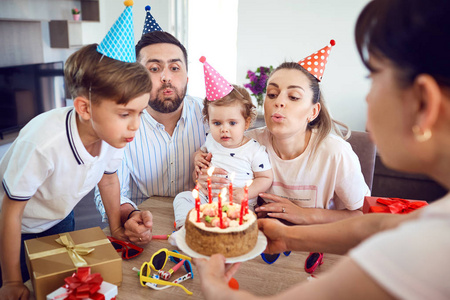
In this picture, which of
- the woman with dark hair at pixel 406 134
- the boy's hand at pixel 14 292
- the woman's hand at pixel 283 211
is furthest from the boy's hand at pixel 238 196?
the woman with dark hair at pixel 406 134

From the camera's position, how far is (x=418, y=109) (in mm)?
678

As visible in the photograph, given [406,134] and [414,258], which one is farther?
[406,134]

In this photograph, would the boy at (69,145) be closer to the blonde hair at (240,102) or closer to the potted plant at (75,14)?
the blonde hair at (240,102)

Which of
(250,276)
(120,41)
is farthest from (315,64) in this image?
(250,276)

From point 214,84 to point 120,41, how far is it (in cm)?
69

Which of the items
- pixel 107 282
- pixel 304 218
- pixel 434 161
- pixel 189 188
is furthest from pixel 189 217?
pixel 189 188

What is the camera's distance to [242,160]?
2.06m

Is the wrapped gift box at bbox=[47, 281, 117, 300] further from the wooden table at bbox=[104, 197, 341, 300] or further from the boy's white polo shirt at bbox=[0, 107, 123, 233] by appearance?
the boy's white polo shirt at bbox=[0, 107, 123, 233]

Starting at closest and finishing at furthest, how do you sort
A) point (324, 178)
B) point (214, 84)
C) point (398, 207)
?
1. point (398, 207)
2. point (324, 178)
3. point (214, 84)

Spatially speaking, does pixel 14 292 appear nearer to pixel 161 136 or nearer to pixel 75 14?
pixel 161 136

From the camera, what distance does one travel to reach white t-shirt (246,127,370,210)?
182cm

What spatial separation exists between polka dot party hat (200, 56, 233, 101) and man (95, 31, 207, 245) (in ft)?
0.95

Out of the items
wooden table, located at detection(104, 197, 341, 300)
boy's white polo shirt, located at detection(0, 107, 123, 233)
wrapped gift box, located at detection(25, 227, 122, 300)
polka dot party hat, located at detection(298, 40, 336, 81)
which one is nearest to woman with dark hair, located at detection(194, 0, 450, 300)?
wooden table, located at detection(104, 197, 341, 300)

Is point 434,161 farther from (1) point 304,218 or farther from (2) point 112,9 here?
(2) point 112,9
